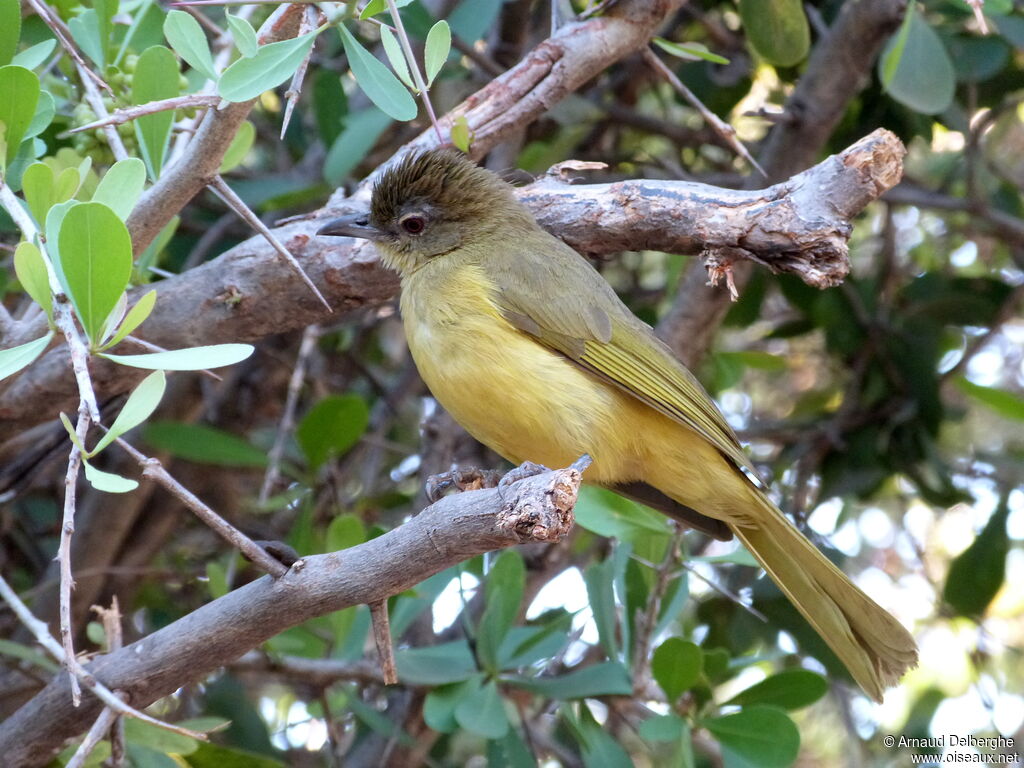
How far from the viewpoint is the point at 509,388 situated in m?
2.99

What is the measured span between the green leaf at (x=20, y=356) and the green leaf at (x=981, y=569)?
3.44 meters

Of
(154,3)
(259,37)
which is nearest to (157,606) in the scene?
(154,3)

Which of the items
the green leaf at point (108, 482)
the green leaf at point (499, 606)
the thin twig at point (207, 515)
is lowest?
the green leaf at point (499, 606)

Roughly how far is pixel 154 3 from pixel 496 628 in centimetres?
213

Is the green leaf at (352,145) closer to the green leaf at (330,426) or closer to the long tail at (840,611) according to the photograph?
the green leaf at (330,426)

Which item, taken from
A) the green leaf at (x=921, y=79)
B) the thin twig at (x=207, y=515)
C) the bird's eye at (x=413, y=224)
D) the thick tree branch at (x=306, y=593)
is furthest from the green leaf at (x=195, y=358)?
the green leaf at (x=921, y=79)

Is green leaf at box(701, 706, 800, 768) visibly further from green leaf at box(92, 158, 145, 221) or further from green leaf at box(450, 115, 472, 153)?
green leaf at box(92, 158, 145, 221)

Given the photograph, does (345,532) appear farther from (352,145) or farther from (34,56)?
(34,56)

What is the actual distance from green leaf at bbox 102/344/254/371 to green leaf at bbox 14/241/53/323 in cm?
20

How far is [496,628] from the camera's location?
3.33m

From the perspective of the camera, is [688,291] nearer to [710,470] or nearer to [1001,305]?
[710,470]

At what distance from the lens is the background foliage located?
318 cm

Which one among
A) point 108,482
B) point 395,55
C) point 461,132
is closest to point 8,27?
point 395,55

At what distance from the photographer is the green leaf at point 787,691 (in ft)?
10.6
